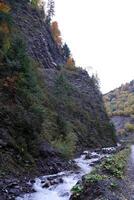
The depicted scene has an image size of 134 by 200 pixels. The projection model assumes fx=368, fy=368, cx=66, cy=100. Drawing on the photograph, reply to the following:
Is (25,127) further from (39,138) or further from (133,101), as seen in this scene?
(133,101)

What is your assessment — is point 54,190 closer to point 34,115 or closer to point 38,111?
point 34,115

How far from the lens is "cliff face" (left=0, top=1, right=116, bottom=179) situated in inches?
1118

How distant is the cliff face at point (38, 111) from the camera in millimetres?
28406

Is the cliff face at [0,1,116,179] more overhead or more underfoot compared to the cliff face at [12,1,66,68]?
more underfoot

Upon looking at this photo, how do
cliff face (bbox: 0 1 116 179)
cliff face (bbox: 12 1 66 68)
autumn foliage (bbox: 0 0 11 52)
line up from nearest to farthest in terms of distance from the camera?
cliff face (bbox: 0 1 116 179)
autumn foliage (bbox: 0 0 11 52)
cliff face (bbox: 12 1 66 68)

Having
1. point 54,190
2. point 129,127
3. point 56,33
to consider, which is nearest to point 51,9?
point 56,33

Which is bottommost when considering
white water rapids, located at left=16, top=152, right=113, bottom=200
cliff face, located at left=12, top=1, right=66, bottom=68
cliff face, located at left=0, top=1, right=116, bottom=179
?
white water rapids, located at left=16, top=152, right=113, bottom=200

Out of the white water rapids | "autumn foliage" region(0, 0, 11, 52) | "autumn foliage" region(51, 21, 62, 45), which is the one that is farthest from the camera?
"autumn foliage" region(51, 21, 62, 45)

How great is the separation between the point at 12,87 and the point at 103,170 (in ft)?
42.6

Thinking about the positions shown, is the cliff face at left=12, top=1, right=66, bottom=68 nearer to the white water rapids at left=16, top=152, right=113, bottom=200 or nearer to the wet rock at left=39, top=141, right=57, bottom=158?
the wet rock at left=39, top=141, right=57, bottom=158

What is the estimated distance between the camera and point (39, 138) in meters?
31.3

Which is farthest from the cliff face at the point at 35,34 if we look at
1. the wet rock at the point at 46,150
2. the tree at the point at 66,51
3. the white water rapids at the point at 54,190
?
the white water rapids at the point at 54,190

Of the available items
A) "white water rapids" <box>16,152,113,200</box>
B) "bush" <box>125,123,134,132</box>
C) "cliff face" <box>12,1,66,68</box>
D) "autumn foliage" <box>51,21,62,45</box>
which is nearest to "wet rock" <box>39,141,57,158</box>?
"white water rapids" <box>16,152,113,200</box>

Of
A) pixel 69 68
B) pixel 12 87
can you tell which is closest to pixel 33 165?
pixel 12 87
